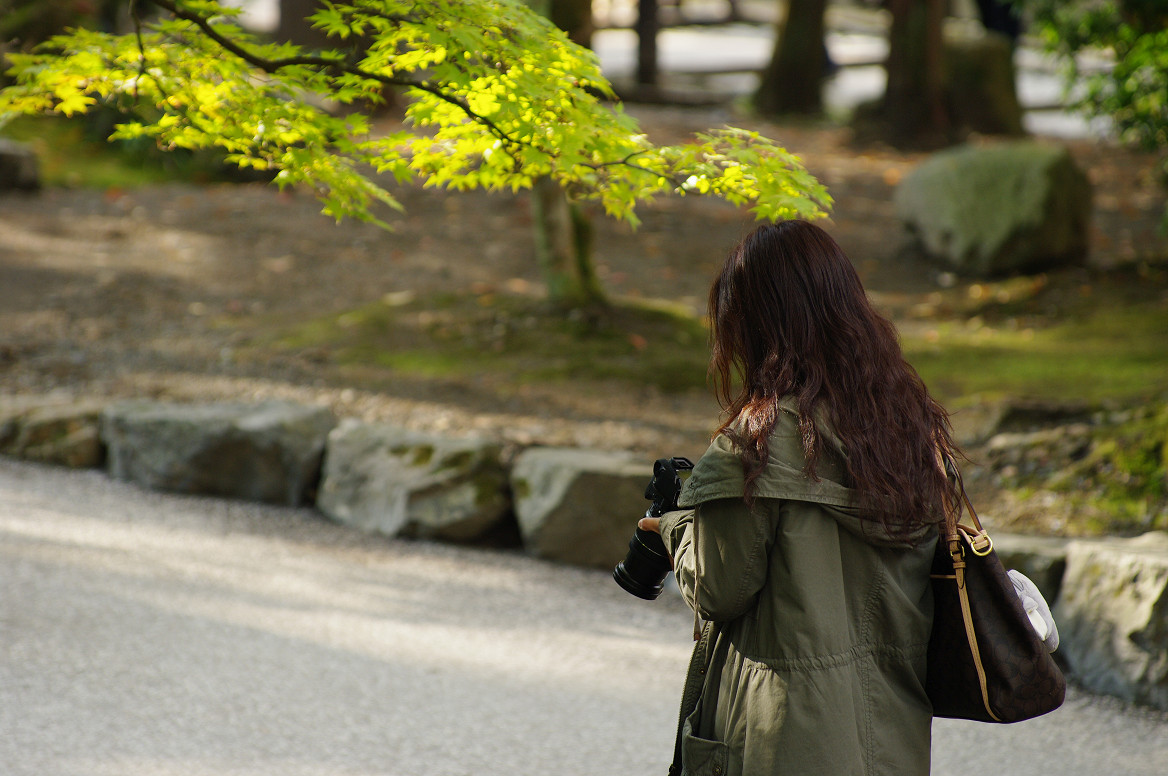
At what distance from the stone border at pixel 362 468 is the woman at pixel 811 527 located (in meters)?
2.68

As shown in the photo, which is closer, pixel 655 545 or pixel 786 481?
pixel 786 481

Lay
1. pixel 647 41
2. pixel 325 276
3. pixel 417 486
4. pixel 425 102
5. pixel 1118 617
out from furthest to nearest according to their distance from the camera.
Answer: pixel 647 41, pixel 325 276, pixel 417 486, pixel 1118 617, pixel 425 102

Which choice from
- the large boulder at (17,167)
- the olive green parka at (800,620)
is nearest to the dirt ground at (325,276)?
the large boulder at (17,167)

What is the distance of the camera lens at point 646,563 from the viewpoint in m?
2.18

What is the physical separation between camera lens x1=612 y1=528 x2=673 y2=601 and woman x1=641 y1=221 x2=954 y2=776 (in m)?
0.16

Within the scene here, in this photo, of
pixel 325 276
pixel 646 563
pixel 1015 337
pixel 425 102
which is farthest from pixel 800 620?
pixel 325 276

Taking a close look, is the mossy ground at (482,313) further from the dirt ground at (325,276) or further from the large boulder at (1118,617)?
the large boulder at (1118,617)

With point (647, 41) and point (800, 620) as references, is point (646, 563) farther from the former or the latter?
point (647, 41)

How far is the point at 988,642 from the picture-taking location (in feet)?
6.39

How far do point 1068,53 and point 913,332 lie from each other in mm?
2906

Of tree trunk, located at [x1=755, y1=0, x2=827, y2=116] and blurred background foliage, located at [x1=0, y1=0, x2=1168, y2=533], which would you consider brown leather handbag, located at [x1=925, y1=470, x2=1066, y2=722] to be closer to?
blurred background foliage, located at [x1=0, y1=0, x2=1168, y2=533]

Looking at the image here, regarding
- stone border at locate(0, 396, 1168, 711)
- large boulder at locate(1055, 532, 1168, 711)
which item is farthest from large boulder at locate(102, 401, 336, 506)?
large boulder at locate(1055, 532, 1168, 711)

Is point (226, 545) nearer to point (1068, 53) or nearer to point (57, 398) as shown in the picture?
point (57, 398)

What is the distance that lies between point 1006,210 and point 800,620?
8728mm
